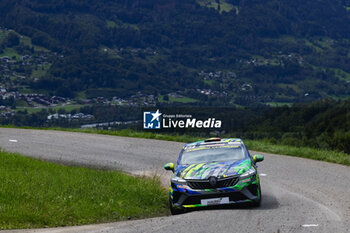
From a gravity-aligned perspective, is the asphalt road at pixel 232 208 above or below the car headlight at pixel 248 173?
below

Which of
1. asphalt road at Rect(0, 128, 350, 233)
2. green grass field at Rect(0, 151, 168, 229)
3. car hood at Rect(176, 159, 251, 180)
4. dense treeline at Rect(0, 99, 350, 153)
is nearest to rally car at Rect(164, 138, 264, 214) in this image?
car hood at Rect(176, 159, 251, 180)

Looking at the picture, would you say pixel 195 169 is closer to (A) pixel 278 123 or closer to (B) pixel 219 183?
(B) pixel 219 183

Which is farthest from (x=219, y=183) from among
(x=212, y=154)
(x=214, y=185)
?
(x=212, y=154)

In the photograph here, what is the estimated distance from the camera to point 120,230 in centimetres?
949

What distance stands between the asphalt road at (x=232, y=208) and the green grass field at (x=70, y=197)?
780 millimetres

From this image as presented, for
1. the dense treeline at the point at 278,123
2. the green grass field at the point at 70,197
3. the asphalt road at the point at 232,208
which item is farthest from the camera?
the dense treeline at the point at 278,123

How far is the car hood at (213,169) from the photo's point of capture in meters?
11.6

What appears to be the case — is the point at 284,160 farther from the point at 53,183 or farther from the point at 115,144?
the point at 53,183

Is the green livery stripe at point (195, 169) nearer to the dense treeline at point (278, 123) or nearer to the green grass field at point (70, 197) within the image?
the green grass field at point (70, 197)

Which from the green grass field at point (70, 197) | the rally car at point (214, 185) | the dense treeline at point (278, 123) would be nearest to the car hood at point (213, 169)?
the rally car at point (214, 185)

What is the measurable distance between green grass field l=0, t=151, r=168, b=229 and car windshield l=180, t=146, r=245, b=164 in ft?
4.46

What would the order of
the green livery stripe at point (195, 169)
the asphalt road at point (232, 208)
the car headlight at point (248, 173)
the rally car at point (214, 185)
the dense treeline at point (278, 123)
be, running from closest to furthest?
the asphalt road at point (232, 208), the rally car at point (214, 185), the car headlight at point (248, 173), the green livery stripe at point (195, 169), the dense treeline at point (278, 123)

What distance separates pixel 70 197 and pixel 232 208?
11.5 ft

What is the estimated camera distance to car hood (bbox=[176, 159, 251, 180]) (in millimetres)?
11555
